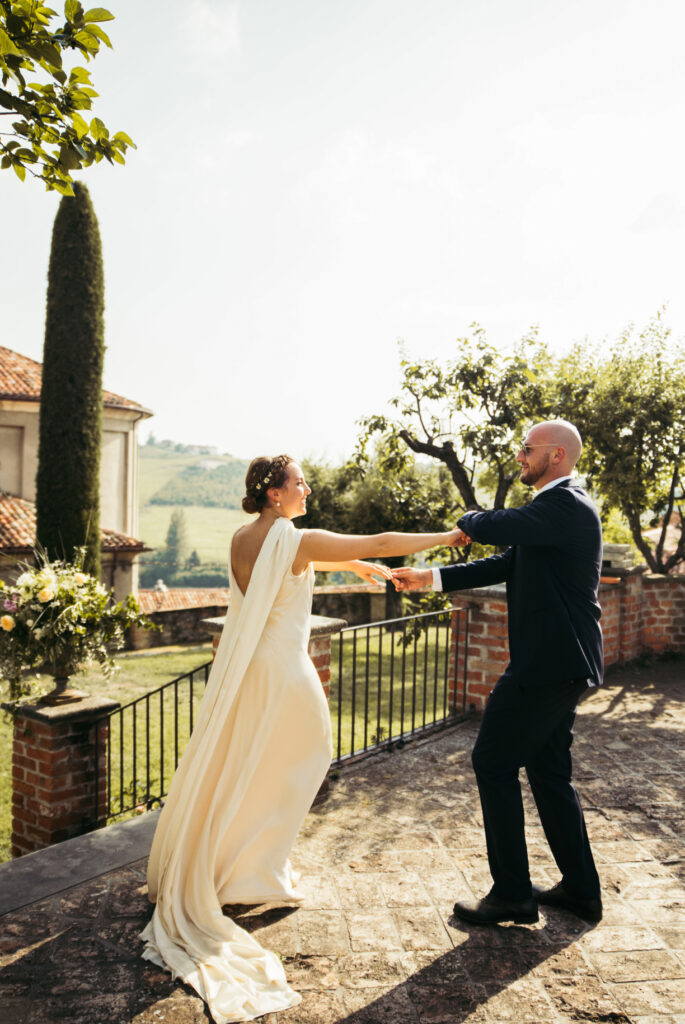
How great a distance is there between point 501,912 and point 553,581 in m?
1.46

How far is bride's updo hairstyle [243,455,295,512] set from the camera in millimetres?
3398

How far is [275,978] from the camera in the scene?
2660mm

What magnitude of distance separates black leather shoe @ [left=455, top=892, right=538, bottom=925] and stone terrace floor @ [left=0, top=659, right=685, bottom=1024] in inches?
1.8

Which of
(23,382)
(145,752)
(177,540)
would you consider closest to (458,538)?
(145,752)

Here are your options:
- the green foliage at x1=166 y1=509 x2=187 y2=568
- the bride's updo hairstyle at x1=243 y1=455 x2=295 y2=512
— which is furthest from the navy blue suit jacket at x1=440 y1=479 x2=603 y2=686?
the green foliage at x1=166 y1=509 x2=187 y2=568

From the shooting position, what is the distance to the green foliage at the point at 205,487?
414 ft

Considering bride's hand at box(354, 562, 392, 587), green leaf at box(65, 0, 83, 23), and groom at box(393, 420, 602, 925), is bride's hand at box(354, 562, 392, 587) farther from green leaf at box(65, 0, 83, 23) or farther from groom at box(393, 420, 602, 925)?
green leaf at box(65, 0, 83, 23)

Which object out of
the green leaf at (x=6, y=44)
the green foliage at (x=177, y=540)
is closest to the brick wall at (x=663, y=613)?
the green leaf at (x=6, y=44)

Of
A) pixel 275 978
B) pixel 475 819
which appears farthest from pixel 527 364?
pixel 275 978

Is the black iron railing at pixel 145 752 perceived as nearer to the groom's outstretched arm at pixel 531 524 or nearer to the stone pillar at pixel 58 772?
the stone pillar at pixel 58 772

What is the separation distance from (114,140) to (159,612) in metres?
19.3

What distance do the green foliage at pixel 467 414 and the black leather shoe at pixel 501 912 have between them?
814 centimetres

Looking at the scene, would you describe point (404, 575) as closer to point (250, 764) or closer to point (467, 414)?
point (250, 764)

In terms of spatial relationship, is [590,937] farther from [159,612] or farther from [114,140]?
[159,612]
